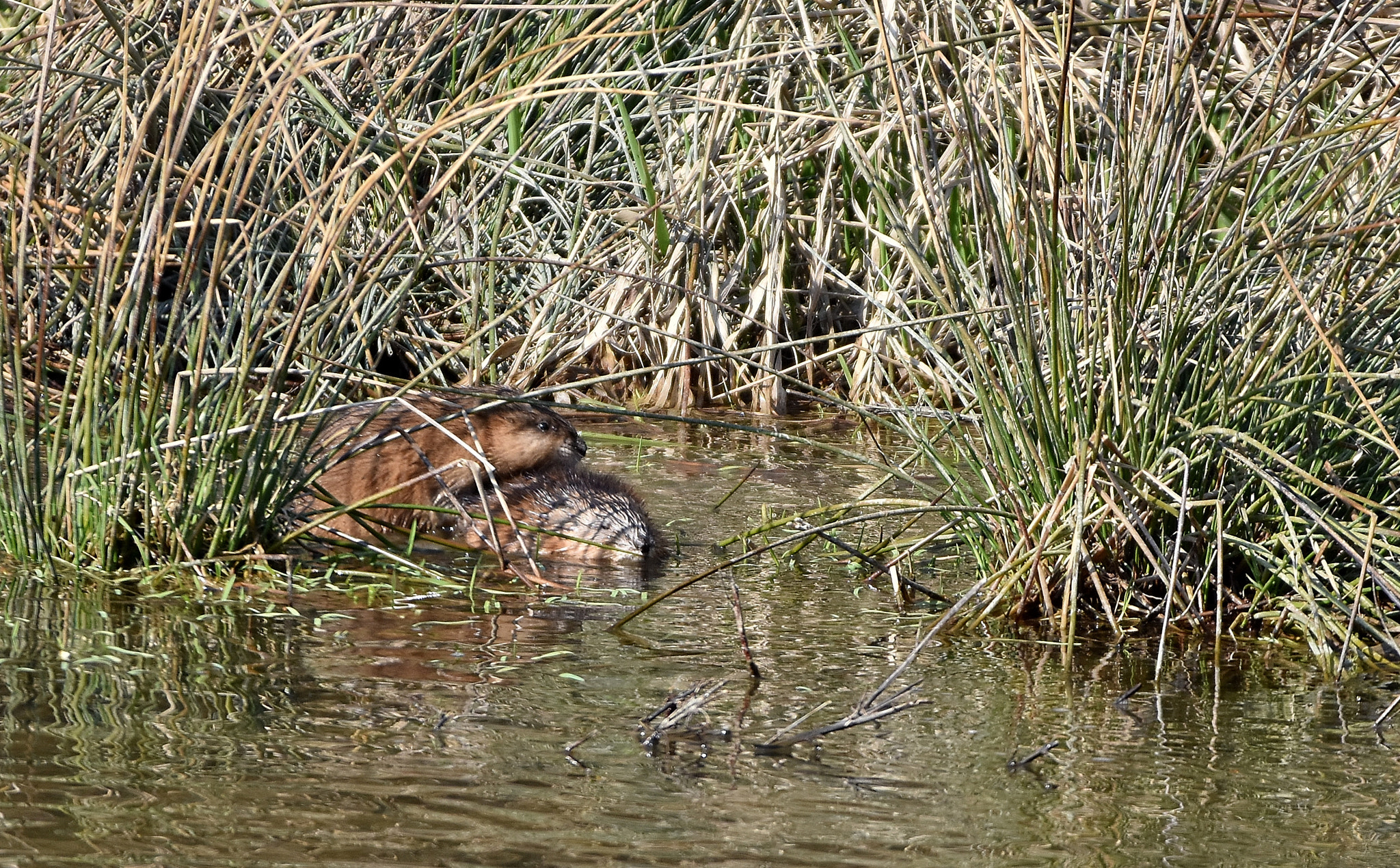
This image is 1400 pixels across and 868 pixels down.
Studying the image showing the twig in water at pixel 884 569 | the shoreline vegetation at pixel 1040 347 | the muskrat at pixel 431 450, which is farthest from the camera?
the muskrat at pixel 431 450

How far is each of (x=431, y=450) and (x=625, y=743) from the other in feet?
9.24

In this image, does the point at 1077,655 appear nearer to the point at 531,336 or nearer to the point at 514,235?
the point at 531,336

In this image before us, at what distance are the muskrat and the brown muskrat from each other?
0.13m

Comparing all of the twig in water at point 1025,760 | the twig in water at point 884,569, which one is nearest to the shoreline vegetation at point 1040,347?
the twig in water at point 884,569

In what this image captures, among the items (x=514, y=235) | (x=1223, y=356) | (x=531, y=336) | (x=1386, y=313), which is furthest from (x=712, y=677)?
(x=514, y=235)

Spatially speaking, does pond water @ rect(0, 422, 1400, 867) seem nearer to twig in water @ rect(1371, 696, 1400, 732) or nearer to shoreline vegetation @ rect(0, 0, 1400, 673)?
twig in water @ rect(1371, 696, 1400, 732)

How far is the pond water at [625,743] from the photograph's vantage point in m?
2.53

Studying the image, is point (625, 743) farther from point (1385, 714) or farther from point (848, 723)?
point (1385, 714)

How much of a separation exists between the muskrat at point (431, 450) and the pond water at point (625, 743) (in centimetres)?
89

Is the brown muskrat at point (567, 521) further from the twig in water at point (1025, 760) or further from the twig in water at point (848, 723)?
the twig in water at point (1025, 760)

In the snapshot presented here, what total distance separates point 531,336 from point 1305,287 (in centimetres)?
409

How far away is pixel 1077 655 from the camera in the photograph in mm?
3854

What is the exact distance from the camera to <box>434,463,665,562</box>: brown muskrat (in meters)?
4.93

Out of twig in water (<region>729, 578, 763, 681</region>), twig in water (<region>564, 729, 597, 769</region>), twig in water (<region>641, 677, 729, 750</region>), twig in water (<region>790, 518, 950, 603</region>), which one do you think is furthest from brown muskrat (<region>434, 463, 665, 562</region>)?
twig in water (<region>564, 729, 597, 769</region>)
